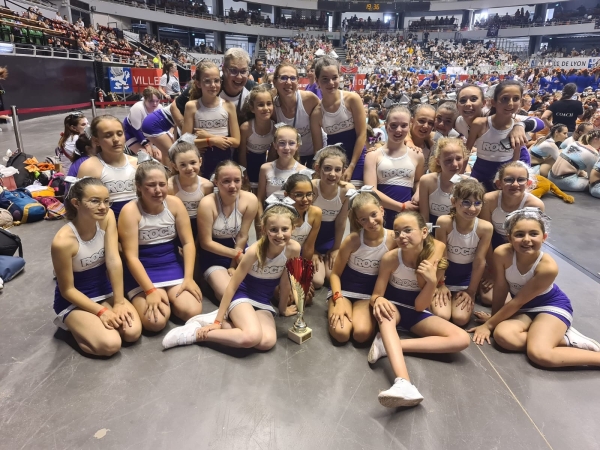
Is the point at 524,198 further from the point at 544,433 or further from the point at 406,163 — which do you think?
the point at 544,433

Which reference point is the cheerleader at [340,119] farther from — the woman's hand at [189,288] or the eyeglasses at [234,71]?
the woman's hand at [189,288]

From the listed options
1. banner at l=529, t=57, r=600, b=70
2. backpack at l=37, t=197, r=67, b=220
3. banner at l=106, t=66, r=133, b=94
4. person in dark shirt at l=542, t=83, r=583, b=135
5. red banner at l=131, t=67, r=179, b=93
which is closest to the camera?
backpack at l=37, t=197, r=67, b=220

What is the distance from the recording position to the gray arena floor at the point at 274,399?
6.35 feet

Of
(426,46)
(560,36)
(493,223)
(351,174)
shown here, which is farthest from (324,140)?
(560,36)

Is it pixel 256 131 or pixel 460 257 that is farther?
pixel 256 131

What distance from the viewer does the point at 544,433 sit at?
2002 mm

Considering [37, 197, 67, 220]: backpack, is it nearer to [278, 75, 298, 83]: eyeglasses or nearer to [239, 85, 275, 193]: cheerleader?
[239, 85, 275, 193]: cheerleader

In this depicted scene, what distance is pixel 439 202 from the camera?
333cm

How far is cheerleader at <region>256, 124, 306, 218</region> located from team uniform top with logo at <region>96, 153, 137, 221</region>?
1051mm

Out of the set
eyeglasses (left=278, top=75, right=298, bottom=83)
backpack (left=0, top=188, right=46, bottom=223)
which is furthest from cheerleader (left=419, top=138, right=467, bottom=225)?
backpack (left=0, top=188, right=46, bottom=223)

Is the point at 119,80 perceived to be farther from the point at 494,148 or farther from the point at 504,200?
the point at 504,200

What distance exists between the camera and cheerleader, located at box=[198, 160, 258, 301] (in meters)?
3.01

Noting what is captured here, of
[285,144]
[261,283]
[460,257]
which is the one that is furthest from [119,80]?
[460,257]

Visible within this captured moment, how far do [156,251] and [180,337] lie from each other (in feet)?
2.34
